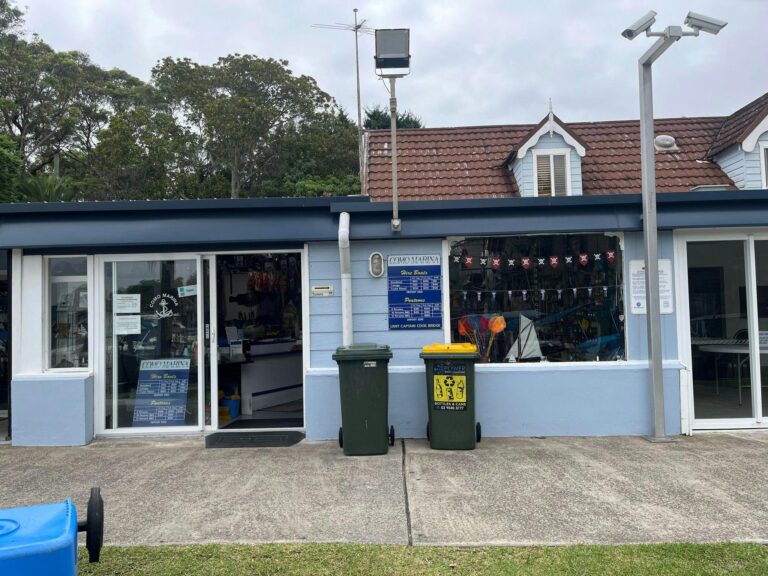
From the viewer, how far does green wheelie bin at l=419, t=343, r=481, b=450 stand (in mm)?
6258

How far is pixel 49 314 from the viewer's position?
23.4ft

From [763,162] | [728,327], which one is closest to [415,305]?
[728,327]

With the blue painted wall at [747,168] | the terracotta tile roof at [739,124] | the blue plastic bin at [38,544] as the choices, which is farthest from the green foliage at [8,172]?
the blue painted wall at [747,168]

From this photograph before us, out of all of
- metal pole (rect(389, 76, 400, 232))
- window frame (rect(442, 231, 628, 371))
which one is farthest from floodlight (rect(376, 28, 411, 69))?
window frame (rect(442, 231, 628, 371))

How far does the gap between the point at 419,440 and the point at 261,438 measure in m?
1.86

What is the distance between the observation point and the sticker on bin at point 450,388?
626cm

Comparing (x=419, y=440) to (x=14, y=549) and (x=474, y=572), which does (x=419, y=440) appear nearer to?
(x=474, y=572)

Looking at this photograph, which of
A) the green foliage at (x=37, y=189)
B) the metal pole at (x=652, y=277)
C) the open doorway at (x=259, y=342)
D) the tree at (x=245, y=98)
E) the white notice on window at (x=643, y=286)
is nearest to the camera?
the metal pole at (x=652, y=277)

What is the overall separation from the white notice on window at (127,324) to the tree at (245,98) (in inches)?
854

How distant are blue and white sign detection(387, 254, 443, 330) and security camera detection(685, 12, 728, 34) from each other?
12.2 ft

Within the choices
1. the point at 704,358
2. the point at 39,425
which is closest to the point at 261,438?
the point at 39,425

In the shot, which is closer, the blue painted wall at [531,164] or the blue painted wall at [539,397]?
the blue painted wall at [539,397]

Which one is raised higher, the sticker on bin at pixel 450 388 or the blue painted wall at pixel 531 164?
the blue painted wall at pixel 531 164

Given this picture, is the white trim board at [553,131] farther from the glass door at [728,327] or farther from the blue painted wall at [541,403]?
the blue painted wall at [541,403]
